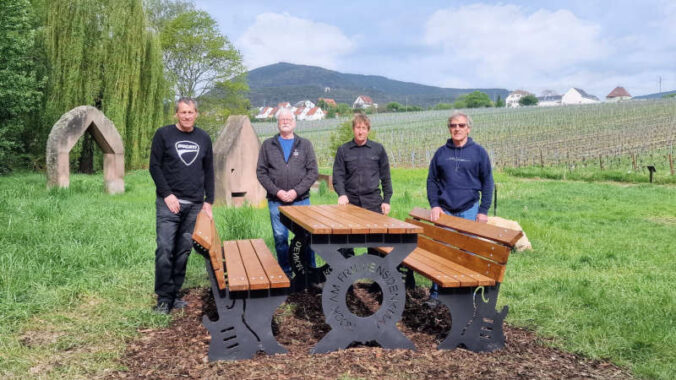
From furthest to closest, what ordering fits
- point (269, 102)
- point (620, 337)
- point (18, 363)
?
point (269, 102), point (620, 337), point (18, 363)

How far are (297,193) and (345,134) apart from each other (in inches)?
564

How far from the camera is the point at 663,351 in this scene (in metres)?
3.76

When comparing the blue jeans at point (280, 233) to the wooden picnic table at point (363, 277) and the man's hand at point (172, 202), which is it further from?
the wooden picnic table at point (363, 277)

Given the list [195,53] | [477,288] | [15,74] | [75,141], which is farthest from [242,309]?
[195,53]

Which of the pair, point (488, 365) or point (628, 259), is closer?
point (488, 365)

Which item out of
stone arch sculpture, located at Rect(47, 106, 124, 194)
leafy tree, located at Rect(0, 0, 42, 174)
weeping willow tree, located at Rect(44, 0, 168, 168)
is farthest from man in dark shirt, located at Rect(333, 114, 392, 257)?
leafy tree, located at Rect(0, 0, 42, 174)

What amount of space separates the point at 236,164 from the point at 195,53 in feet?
108

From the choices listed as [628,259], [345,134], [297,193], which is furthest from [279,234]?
[345,134]

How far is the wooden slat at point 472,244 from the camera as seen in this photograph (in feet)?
12.8

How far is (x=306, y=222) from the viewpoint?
3.90m

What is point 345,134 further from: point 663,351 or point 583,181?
Answer: point 663,351

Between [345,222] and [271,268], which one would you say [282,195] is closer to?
[271,268]

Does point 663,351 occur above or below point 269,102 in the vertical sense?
below

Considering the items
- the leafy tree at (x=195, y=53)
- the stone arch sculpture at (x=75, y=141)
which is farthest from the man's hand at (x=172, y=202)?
the leafy tree at (x=195, y=53)
